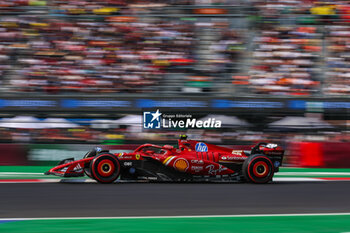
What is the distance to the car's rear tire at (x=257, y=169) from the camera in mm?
9523

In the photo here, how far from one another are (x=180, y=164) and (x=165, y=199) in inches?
76.2

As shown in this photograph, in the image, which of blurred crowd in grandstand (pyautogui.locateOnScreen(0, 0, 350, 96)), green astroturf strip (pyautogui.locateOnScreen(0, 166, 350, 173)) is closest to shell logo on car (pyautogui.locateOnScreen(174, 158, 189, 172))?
green astroturf strip (pyautogui.locateOnScreen(0, 166, 350, 173))

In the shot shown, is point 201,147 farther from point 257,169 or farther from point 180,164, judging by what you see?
point 257,169

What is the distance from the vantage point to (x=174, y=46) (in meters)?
17.1

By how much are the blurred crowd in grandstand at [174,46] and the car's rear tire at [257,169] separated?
22.7ft

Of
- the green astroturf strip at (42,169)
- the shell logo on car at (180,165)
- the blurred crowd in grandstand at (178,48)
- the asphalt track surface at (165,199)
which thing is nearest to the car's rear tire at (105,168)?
the asphalt track surface at (165,199)

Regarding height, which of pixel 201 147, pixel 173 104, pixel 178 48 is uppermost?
pixel 178 48

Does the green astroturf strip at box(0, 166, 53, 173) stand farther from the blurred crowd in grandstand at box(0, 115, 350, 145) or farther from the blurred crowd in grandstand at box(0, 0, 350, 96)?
the blurred crowd in grandstand at box(0, 0, 350, 96)

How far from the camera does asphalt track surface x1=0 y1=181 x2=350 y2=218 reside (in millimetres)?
6465

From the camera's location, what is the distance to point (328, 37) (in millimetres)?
17141

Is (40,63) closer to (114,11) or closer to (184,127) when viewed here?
(114,11)

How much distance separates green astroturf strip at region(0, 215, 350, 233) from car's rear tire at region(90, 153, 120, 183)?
331 centimetres

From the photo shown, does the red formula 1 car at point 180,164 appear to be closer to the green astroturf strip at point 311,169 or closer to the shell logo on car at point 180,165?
the shell logo on car at point 180,165

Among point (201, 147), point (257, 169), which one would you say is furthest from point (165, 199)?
point (257, 169)
